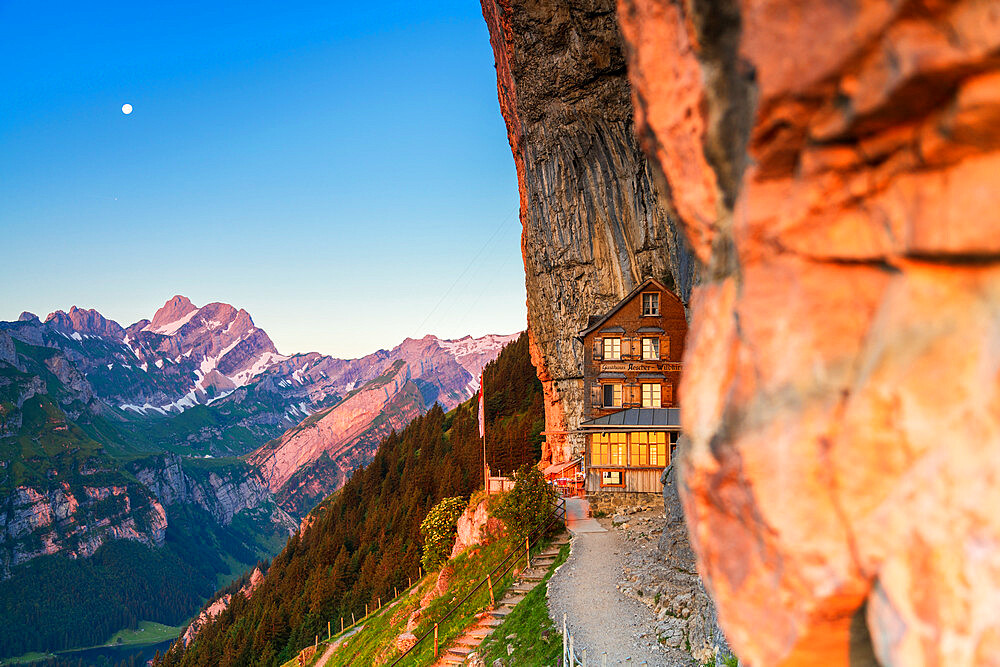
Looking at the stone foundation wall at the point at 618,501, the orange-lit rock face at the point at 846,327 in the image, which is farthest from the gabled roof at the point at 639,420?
the orange-lit rock face at the point at 846,327

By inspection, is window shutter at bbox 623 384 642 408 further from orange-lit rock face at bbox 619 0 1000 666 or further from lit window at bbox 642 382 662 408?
orange-lit rock face at bbox 619 0 1000 666

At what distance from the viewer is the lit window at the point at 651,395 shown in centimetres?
3906

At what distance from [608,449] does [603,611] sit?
13.7m

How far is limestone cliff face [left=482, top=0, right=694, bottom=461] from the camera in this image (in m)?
41.0

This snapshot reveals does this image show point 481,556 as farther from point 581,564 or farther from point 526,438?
point 526,438

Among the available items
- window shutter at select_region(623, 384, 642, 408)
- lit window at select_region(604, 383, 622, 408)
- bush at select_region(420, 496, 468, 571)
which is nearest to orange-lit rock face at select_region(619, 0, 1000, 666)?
window shutter at select_region(623, 384, 642, 408)

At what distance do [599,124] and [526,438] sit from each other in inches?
1655

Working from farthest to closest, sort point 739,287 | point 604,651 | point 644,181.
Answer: point 644,181 < point 604,651 < point 739,287

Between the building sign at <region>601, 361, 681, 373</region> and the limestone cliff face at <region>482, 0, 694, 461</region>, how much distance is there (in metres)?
5.06

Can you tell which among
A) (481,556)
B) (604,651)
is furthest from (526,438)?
(604,651)

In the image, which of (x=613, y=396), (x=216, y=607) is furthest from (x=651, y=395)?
(x=216, y=607)

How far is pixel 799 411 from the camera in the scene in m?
5.48

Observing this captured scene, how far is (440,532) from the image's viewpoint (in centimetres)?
3872

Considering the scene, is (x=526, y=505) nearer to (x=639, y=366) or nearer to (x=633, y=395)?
(x=633, y=395)
